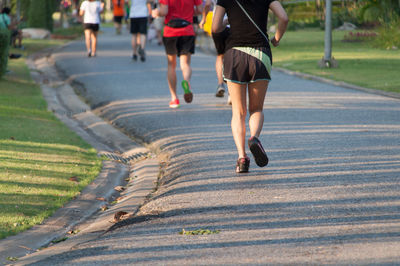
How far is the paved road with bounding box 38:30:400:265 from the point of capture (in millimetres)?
4586

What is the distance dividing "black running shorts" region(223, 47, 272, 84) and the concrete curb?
140cm

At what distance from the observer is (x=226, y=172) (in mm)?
7094

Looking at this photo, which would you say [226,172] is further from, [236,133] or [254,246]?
[254,246]

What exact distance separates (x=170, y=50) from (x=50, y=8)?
88.4ft

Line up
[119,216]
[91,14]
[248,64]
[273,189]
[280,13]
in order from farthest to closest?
[91,14], [248,64], [280,13], [273,189], [119,216]

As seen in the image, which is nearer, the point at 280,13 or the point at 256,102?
the point at 280,13

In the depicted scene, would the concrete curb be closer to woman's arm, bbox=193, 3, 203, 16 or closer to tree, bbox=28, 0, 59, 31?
woman's arm, bbox=193, 3, 203, 16

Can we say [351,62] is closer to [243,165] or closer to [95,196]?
[243,165]

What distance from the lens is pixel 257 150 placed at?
6570 millimetres

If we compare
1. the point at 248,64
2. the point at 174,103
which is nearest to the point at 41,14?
the point at 174,103

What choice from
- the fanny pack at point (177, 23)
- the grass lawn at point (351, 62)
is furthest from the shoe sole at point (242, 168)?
the grass lawn at point (351, 62)

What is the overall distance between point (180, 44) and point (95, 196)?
186 inches

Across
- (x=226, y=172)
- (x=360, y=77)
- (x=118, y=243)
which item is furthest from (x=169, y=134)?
(x=360, y=77)

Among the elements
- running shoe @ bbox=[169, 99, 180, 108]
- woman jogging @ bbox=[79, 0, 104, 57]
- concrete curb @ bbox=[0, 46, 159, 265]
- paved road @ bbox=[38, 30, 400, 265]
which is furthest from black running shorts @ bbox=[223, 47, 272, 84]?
woman jogging @ bbox=[79, 0, 104, 57]
